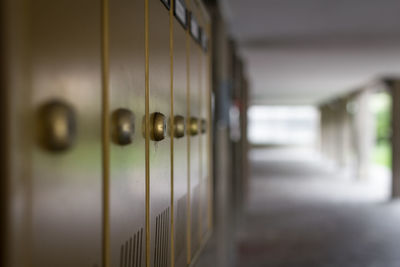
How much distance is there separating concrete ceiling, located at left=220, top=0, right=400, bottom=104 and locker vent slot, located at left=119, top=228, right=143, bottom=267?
2.65 metres

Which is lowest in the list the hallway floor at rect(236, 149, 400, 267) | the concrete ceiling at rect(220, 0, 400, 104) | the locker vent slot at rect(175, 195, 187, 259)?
the hallway floor at rect(236, 149, 400, 267)

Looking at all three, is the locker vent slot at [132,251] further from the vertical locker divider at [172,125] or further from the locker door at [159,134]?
the vertical locker divider at [172,125]

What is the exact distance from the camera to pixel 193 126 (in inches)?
69.2

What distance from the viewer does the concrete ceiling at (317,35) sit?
351 centimetres

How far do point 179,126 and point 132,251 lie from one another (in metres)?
0.57

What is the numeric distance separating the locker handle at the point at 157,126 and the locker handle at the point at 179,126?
26 cm

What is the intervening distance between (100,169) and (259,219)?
19.0 ft

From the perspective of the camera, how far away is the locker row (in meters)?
0.57

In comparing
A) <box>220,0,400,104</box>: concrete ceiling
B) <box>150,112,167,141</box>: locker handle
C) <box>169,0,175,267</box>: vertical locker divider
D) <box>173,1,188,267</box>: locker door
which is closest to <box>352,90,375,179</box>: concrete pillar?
<box>220,0,400,104</box>: concrete ceiling

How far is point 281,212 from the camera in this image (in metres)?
6.83

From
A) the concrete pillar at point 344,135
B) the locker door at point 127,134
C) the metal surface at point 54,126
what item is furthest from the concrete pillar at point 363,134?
the metal surface at point 54,126

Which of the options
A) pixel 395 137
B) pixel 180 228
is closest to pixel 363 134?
pixel 395 137

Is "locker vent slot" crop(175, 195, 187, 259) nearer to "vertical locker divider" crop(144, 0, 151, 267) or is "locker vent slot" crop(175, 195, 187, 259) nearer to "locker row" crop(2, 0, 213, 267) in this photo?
"locker row" crop(2, 0, 213, 267)

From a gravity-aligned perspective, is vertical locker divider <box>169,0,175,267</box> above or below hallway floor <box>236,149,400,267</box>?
above
